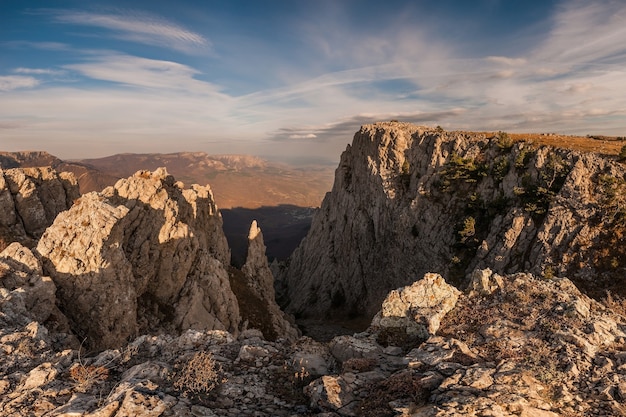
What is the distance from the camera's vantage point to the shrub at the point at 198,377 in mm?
12258

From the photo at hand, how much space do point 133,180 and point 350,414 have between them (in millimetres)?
47329

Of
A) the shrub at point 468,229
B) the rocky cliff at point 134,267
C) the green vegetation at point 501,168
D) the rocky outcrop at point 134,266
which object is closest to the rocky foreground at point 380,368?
the rocky cliff at point 134,267

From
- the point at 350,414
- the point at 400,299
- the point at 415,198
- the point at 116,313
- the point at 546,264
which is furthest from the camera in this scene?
the point at 415,198

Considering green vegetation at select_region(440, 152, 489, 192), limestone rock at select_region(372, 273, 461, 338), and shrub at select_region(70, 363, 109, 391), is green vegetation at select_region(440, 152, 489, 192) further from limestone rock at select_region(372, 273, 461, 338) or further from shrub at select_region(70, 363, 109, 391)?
shrub at select_region(70, 363, 109, 391)

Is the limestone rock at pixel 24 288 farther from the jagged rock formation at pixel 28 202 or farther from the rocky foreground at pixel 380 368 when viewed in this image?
the jagged rock formation at pixel 28 202

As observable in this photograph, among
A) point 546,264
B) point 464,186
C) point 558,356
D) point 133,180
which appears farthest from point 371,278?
point 558,356

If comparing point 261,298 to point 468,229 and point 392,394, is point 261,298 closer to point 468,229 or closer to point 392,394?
point 468,229

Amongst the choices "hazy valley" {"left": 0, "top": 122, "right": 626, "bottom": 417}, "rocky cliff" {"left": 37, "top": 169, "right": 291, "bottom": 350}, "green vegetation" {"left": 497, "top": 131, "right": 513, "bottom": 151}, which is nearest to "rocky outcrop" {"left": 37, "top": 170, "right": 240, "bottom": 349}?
"rocky cliff" {"left": 37, "top": 169, "right": 291, "bottom": 350}

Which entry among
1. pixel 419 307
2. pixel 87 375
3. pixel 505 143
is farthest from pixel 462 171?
pixel 87 375

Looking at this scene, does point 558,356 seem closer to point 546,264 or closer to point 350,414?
point 350,414

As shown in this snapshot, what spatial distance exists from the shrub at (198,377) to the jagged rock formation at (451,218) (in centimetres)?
3672

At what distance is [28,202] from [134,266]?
815 inches

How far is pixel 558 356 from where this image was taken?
1303cm

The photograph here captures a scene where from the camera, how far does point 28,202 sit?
47469 millimetres
